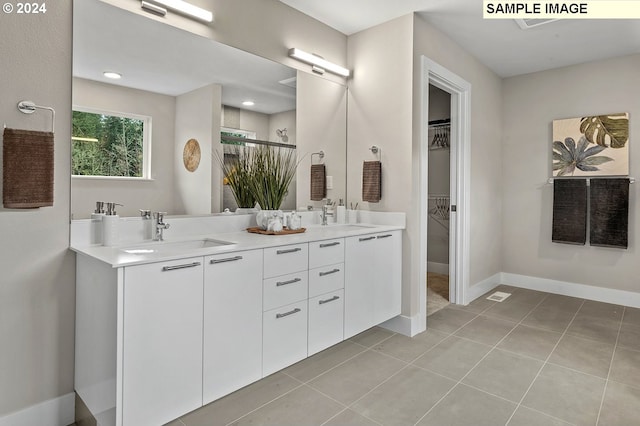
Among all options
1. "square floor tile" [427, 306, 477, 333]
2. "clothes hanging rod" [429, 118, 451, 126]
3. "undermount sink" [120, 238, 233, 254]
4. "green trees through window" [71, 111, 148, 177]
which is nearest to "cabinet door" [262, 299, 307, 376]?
"undermount sink" [120, 238, 233, 254]

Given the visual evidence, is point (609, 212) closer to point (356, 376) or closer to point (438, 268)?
point (438, 268)

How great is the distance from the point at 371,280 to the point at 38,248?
77.8 inches

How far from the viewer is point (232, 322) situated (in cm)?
187

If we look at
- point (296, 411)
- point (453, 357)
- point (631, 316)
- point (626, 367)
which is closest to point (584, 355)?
point (626, 367)

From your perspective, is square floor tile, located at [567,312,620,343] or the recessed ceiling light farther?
square floor tile, located at [567,312,620,343]

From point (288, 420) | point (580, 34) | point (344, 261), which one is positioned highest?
point (580, 34)

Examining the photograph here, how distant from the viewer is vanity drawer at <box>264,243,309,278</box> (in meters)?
2.04

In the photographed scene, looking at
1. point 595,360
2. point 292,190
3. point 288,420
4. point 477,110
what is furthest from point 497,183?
point 288,420

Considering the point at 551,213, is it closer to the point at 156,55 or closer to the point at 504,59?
the point at 504,59

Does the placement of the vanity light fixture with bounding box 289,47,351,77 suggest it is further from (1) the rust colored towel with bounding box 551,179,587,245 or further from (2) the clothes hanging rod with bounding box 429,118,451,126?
(1) the rust colored towel with bounding box 551,179,587,245

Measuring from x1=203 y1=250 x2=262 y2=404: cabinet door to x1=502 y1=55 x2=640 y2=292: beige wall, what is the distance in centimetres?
363

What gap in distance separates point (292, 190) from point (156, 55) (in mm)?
1316

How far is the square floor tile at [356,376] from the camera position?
210 cm

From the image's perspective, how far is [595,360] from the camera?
251 centimetres
